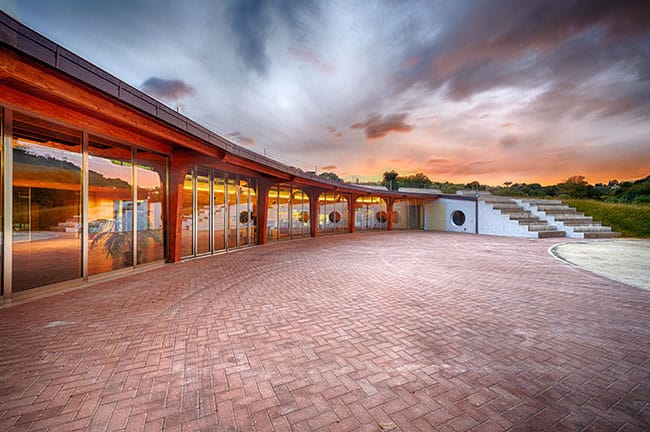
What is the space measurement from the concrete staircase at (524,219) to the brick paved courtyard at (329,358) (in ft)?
45.7

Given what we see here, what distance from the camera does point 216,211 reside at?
38.9 ft

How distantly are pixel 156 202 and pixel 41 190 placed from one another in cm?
281

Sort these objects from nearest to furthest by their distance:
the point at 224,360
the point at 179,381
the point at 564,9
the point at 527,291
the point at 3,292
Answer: the point at 179,381, the point at 224,360, the point at 3,292, the point at 527,291, the point at 564,9

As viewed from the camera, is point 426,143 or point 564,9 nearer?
point 564,9

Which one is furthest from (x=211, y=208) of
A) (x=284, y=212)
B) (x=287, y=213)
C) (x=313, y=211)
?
(x=313, y=211)

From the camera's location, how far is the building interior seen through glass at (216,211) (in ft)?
35.0

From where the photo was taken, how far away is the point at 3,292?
16.8 ft

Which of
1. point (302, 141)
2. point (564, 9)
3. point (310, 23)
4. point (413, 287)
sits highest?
point (310, 23)

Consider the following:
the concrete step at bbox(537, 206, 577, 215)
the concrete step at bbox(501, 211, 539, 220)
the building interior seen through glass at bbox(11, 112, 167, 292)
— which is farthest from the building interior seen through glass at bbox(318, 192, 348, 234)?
the concrete step at bbox(537, 206, 577, 215)

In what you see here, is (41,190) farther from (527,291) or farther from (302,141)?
(302,141)

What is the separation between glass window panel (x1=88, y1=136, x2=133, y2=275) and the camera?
7.08m

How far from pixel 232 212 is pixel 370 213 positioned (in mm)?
16796

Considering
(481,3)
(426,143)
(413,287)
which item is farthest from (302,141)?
(413,287)

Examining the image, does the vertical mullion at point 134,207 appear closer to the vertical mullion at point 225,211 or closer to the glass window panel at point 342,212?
the vertical mullion at point 225,211
